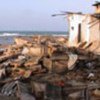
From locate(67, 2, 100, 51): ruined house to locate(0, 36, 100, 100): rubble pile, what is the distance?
3.39 metres

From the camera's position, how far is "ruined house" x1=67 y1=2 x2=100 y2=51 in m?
28.5

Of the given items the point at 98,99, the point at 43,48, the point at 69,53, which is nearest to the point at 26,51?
the point at 43,48

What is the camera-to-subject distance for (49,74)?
2239 centimetres

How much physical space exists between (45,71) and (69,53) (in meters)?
2.63

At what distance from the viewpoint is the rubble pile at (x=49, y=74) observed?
19328mm

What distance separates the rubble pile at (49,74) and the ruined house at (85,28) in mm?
3390

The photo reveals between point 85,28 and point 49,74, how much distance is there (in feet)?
27.1

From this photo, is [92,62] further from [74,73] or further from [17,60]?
[17,60]

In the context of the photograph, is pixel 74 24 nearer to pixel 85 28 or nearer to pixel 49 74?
pixel 85 28

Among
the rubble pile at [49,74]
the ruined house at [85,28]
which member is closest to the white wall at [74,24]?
the ruined house at [85,28]

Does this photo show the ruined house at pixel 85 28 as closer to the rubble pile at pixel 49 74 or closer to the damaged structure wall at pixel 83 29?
the damaged structure wall at pixel 83 29

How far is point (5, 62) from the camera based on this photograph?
2556cm

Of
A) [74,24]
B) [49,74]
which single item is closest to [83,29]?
[74,24]

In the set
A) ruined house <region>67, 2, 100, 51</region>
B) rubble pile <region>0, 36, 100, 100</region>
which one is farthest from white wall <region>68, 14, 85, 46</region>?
rubble pile <region>0, 36, 100, 100</region>
